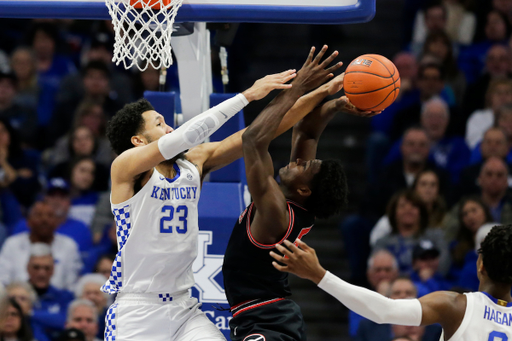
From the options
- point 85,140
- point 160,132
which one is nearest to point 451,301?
point 160,132

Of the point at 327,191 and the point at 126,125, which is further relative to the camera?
the point at 126,125

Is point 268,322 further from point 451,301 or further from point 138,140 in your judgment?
point 138,140

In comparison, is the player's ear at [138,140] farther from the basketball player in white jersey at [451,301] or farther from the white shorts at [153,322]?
the basketball player in white jersey at [451,301]

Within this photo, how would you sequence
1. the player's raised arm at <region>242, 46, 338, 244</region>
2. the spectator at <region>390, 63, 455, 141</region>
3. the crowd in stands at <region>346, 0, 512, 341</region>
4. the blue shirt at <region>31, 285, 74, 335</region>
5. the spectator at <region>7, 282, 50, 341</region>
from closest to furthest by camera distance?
the player's raised arm at <region>242, 46, 338, 244</region> < the spectator at <region>7, 282, 50, 341</region> < the blue shirt at <region>31, 285, 74, 335</region> < the crowd in stands at <region>346, 0, 512, 341</region> < the spectator at <region>390, 63, 455, 141</region>

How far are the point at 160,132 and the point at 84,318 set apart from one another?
2.67 metres

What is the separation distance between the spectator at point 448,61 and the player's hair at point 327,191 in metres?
5.35

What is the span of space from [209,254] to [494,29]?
603 centimetres

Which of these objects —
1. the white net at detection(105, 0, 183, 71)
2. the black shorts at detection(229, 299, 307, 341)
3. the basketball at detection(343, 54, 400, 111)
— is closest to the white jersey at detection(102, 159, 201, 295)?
the black shorts at detection(229, 299, 307, 341)

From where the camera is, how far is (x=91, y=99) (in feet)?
29.6

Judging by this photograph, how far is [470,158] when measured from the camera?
8.23 metres

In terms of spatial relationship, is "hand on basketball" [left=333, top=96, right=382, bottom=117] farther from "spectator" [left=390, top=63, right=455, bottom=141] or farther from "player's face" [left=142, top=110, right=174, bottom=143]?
"spectator" [left=390, top=63, right=455, bottom=141]

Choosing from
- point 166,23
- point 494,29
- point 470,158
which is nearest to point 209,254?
point 166,23

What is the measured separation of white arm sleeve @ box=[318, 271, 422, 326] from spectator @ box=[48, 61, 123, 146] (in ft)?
19.6

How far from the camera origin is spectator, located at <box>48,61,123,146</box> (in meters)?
8.98
